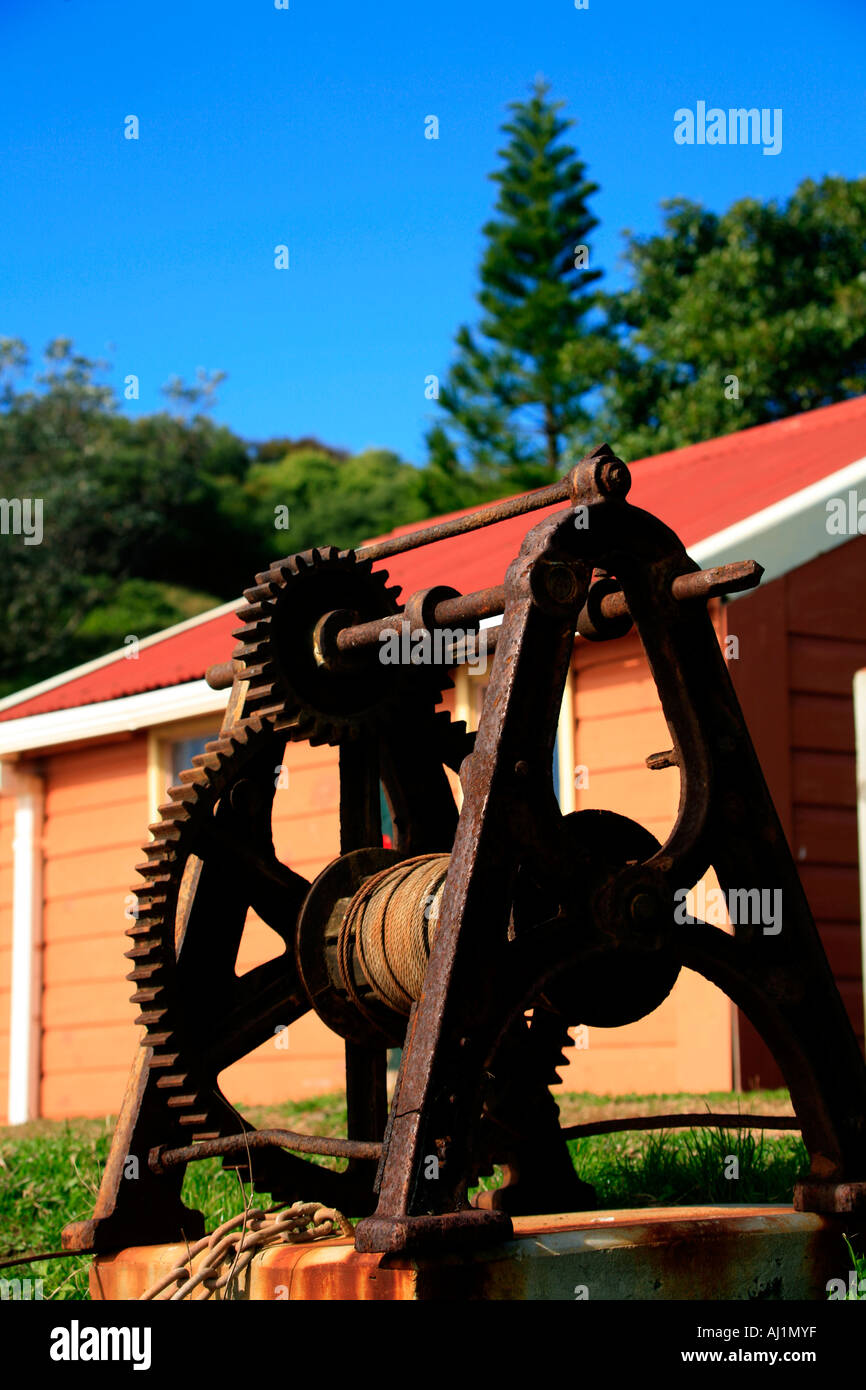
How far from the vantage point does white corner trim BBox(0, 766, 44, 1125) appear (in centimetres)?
1259

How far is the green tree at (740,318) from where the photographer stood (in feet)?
78.1

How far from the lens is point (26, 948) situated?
12750 millimetres

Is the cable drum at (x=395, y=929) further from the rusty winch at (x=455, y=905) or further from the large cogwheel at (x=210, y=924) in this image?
the large cogwheel at (x=210, y=924)

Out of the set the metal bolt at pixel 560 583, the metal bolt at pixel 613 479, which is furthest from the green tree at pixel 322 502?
the metal bolt at pixel 560 583

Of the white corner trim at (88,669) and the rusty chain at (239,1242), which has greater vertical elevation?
the white corner trim at (88,669)

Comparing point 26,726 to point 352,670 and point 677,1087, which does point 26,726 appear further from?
point 352,670

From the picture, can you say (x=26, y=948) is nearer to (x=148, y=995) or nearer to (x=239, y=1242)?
(x=148, y=995)

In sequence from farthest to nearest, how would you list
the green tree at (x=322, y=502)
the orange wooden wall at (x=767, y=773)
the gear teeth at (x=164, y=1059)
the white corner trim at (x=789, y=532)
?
the green tree at (x=322, y=502) < the orange wooden wall at (x=767, y=773) < the white corner trim at (x=789, y=532) < the gear teeth at (x=164, y=1059)

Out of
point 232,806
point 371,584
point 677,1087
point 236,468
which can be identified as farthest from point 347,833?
point 236,468

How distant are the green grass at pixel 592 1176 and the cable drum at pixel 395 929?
598 mm

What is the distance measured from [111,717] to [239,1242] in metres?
8.47

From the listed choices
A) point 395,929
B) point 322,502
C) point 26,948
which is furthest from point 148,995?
point 322,502

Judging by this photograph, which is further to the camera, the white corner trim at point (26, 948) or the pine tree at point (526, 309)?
the pine tree at point (526, 309)

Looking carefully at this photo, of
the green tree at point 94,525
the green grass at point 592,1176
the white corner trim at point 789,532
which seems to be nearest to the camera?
the green grass at point 592,1176
